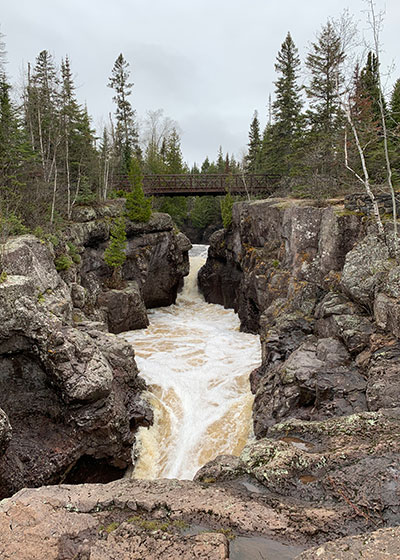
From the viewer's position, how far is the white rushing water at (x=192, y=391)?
10430 mm

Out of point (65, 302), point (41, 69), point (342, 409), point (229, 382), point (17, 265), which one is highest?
point (41, 69)

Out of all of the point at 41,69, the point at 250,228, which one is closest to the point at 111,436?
the point at 250,228

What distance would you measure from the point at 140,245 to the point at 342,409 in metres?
20.7

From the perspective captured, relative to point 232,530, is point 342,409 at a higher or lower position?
lower

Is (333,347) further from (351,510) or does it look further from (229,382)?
(351,510)

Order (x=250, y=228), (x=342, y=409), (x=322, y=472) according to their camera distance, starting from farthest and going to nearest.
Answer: (x=250, y=228) < (x=342, y=409) < (x=322, y=472)

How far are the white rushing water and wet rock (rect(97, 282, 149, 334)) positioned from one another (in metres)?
0.73

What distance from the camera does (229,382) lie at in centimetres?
1430

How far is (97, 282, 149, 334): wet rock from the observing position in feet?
68.4

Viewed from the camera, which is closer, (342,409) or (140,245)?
(342,409)

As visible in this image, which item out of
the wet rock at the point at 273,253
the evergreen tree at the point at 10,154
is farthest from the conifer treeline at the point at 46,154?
the wet rock at the point at 273,253

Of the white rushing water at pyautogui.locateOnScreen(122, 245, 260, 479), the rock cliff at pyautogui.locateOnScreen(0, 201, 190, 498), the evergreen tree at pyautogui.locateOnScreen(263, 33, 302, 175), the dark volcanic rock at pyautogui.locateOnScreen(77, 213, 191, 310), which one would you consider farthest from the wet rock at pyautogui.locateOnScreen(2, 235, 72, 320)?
the evergreen tree at pyautogui.locateOnScreen(263, 33, 302, 175)

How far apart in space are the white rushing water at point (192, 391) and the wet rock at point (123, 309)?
735 millimetres

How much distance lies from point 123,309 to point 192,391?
9331 millimetres
